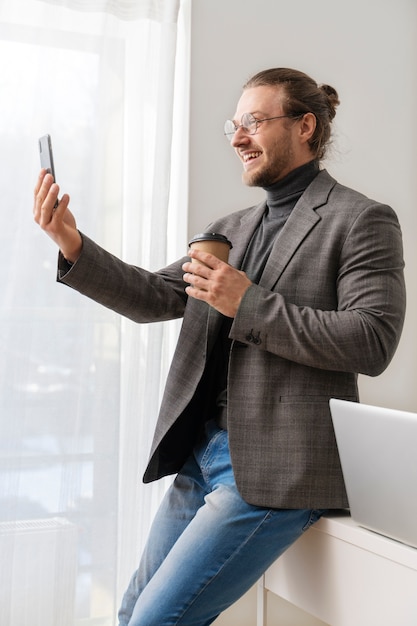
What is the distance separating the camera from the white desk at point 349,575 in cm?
132

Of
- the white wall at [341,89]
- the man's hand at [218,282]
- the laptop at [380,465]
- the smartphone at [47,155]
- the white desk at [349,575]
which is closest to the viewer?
the laptop at [380,465]

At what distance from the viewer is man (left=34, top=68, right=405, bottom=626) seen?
141cm

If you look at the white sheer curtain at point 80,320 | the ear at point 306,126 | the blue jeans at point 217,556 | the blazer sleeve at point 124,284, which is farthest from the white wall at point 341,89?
the blue jeans at point 217,556

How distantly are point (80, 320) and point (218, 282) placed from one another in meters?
0.89

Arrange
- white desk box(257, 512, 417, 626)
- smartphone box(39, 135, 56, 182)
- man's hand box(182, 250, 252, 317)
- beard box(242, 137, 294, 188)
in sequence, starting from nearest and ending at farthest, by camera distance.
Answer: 1. white desk box(257, 512, 417, 626)
2. man's hand box(182, 250, 252, 317)
3. smartphone box(39, 135, 56, 182)
4. beard box(242, 137, 294, 188)

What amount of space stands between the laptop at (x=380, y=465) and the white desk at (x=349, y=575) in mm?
35

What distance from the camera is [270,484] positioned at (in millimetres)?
1430

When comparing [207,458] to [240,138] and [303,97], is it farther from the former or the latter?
[303,97]

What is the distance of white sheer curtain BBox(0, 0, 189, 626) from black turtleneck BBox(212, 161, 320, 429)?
66 centimetres

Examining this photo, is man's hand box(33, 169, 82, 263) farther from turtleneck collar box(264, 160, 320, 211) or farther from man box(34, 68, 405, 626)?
turtleneck collar box(264, 160, 320, 211)

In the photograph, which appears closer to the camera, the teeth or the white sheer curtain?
the teeth

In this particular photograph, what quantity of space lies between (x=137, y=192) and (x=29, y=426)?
0.75 m

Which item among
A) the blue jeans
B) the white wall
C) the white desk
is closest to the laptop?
the white desk

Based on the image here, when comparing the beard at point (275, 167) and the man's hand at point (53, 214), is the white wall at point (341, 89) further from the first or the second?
the man's hand at point (53, 214)
